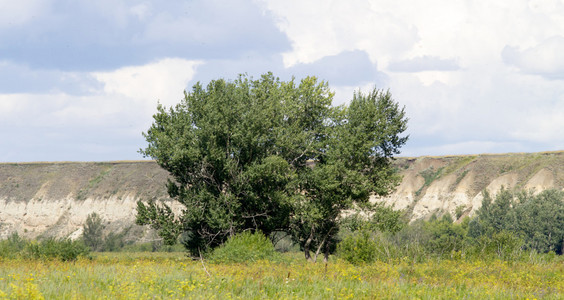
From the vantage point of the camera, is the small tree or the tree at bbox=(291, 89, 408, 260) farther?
the small tree

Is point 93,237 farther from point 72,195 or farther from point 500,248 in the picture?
point 500,248

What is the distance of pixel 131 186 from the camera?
112m

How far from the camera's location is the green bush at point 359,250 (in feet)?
84.0

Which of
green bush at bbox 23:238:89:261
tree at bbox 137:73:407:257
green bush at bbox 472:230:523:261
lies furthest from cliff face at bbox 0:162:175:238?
green bush at bbox 472:230:523:261

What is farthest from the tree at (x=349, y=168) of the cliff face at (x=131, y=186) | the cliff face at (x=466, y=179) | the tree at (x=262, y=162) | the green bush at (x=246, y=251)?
the cliff face at (x=131, y=186)

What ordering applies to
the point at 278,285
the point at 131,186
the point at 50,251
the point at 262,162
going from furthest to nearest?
the point at 131,186
the point at 262,162
the point at 50,251
the point at 278,285

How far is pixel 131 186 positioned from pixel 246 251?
300 feet

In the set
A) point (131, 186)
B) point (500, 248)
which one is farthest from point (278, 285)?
point (131, 186)

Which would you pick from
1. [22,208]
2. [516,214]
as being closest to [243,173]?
[516,214]

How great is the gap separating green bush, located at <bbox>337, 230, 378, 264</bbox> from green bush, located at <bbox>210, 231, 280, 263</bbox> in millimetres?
3327

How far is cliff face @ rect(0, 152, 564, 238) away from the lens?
91875mm

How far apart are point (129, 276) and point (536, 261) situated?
19926mm

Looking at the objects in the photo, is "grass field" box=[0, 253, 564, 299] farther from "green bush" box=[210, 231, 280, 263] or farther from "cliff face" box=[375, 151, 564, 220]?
"cliff face" box=[375, 151, 564, 220]

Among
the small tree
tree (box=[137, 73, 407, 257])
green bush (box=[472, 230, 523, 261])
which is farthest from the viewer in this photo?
the small tree
